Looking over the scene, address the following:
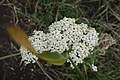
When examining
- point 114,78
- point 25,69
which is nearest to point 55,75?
point 25,69

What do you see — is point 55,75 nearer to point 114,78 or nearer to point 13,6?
point 114,78

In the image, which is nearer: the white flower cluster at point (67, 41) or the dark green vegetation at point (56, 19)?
the white flower cluster at point (67, 41)

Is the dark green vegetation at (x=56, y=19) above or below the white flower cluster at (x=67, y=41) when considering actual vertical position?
below

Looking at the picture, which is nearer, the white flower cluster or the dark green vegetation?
the white flower cluster

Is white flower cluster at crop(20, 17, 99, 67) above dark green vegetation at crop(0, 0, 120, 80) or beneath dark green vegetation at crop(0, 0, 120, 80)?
above

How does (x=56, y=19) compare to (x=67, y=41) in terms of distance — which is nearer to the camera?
(x=67, y=41)
